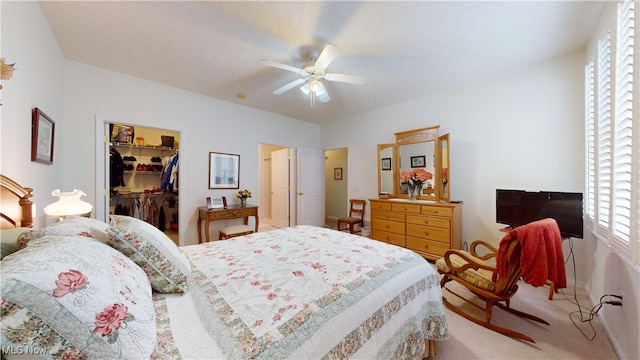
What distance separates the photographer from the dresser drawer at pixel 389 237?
11.8 feet

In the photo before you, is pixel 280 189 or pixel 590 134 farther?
pixel 280 189

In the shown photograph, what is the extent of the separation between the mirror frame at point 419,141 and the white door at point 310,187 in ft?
6.48

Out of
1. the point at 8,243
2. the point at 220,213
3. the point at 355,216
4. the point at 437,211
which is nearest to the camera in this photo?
the point at 8,243

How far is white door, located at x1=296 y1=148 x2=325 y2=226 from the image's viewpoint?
16.7ft

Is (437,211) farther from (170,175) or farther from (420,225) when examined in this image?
(170,175)

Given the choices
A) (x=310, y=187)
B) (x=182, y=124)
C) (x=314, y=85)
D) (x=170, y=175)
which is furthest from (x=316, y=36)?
(x=170, y=175)

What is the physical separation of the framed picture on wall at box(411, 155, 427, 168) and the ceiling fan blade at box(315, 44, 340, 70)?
2266 millimetres

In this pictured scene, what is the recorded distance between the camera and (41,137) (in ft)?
6.47

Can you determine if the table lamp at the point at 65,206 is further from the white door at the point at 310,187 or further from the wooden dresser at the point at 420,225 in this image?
the wooden dresser at the point at 420,225

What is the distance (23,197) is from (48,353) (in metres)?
1.53

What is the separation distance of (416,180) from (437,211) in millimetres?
680

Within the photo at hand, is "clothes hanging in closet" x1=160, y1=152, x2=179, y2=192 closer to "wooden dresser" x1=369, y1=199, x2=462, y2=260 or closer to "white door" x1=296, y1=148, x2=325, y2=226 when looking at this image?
"white door" x1=296, y1=148, x2=325, y2=226

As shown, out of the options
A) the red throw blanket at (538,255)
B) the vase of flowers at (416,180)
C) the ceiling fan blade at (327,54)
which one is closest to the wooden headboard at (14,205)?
the ceiling fan blade at (327,54)

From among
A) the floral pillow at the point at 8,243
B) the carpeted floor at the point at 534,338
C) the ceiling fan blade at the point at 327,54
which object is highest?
Result: the ceiling fan blade at the point at 327,54
